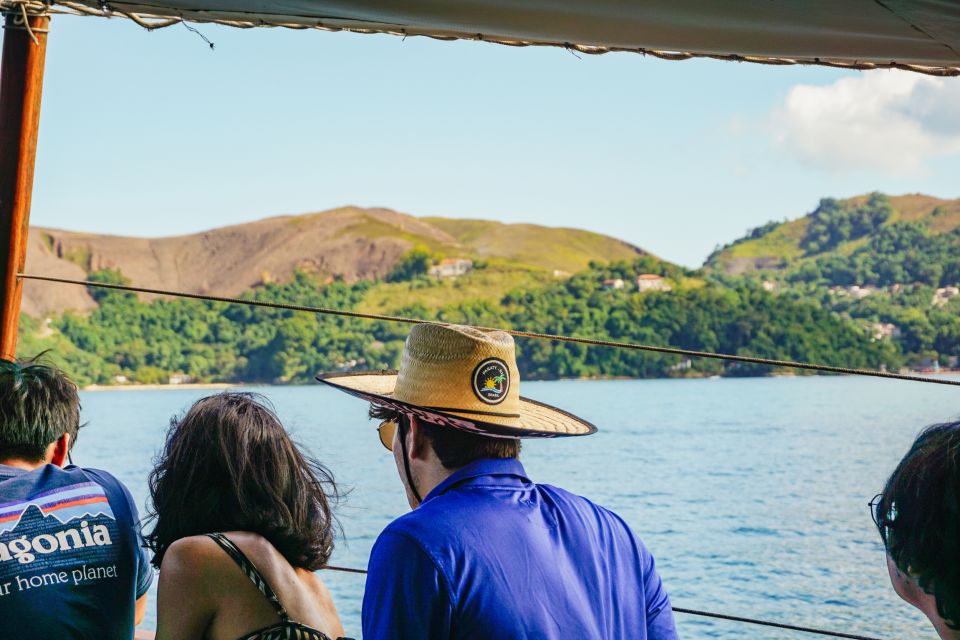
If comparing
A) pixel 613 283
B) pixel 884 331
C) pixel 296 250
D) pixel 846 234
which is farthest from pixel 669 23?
pixel 846 234

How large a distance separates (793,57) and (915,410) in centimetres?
6129

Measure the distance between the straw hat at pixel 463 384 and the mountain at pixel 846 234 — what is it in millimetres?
75058

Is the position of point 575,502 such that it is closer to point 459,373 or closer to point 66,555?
point 459,373

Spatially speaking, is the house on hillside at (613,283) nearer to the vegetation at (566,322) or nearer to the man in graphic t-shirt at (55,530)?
the vegetation at (566,322)

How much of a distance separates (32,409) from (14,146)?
1011 mm

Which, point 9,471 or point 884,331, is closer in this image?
point 9,471

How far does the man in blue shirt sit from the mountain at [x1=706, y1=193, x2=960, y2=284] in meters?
75.1

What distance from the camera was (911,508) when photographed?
98 centimetres

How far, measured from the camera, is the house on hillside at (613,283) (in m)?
62.2

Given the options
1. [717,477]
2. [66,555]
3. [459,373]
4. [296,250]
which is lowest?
[717,477]

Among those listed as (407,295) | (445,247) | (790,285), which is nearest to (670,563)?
(407,295)

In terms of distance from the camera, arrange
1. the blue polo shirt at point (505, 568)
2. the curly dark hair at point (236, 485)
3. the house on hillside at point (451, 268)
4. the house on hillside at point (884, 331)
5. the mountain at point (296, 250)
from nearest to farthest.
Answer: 1. the blue polo shirt at point (505, 568)
2. the curly dark hair at point (236, 485)
3. the house on hillside at point (884, 331)
4. the house on hillside at point (451, 268)
5. the mountain at point (296, 250)

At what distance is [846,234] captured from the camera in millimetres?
79625

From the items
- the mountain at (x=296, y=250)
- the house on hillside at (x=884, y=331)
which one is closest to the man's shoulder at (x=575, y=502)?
the house on hillside at (x=884, y=331)
